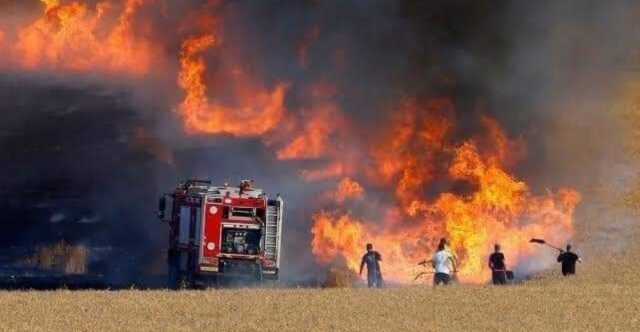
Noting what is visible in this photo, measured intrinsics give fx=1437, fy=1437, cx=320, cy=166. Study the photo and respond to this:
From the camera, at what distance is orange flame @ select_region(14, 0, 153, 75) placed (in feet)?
164

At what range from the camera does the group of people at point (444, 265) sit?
3616 centimetres

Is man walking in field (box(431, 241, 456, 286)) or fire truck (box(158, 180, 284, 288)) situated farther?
fire truck (box(158, 180, 284, 288))

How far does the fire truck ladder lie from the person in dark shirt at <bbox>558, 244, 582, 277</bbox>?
784cm

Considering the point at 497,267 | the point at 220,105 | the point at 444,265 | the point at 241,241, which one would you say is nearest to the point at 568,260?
the point at 497,267

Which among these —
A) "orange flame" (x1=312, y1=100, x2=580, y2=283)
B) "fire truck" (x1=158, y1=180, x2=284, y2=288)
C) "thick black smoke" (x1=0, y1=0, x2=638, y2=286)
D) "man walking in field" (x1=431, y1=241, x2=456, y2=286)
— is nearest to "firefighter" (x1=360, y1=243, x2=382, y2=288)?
"man walking in field" (x1=431, y1=241, x2=456, y2=286)

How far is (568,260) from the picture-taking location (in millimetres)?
A: 39812

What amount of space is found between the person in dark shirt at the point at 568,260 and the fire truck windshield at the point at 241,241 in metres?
8.45

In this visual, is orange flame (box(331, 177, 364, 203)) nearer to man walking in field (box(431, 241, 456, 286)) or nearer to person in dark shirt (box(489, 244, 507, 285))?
person in dark shirt (box(489, 244, 507, 285))

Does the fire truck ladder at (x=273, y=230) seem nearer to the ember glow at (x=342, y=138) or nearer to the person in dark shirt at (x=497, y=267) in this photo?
the ember glow at (x=342, y=138)

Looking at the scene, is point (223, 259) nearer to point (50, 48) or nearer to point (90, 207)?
point (50, 48)

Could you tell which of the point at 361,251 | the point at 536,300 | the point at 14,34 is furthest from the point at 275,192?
the point at 536,300

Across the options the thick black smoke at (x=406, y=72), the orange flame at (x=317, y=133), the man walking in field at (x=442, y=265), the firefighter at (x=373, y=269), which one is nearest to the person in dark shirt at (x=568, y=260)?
the man walking in field at (x=442, y=265)

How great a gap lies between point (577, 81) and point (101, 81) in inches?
710

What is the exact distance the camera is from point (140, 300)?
3066 centimetres
